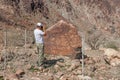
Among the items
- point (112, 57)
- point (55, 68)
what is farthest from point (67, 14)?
point (55, 68)

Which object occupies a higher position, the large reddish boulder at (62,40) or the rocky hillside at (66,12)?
the rocky hillside at (66,12)

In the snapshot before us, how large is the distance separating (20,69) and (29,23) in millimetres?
12751

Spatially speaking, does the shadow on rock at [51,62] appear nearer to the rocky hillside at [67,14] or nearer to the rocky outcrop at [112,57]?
the rocky outcrop at [112,57]

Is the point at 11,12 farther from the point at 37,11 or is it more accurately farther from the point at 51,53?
the point at 51,53

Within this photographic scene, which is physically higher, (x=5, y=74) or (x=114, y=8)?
(x=114, y=8)

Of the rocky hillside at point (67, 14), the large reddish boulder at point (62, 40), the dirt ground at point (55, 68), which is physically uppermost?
the rocky hillside at point (67, 14)

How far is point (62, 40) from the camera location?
52.5 feet

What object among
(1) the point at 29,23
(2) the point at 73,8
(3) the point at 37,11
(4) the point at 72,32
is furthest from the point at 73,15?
(4) the point at 72,32

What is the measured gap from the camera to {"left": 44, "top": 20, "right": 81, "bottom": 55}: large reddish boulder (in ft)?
51.0

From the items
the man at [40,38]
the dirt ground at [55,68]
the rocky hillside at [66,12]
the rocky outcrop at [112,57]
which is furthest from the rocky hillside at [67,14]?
the man at [40,38]

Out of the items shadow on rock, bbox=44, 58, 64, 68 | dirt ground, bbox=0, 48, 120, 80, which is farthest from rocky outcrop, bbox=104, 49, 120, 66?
shadow on rock, bbox=44, 58, 64, 68

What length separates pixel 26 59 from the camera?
14.7 m

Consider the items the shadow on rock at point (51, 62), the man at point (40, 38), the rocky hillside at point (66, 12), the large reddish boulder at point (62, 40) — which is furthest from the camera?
the rocky hillside at point (66, 12)

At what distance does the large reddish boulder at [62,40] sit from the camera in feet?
51.0
